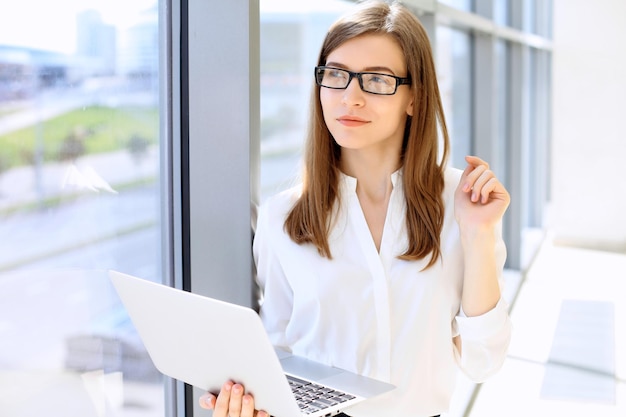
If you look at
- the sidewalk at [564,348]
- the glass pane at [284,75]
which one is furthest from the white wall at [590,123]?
the glass pane at [284,75]

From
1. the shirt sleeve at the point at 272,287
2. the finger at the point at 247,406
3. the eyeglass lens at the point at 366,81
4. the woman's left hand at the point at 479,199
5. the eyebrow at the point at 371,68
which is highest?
the eyebrow at the point at 371,68

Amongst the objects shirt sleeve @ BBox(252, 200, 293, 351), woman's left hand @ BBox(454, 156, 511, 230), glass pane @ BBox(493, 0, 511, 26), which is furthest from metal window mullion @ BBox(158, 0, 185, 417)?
glass pane @ BBox(493, 0, 511, 26)

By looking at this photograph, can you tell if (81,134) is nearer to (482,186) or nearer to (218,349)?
(218,349)

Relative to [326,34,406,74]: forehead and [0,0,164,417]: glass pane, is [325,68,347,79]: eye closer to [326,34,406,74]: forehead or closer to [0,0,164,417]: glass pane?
[326,34,406,74]: forehead

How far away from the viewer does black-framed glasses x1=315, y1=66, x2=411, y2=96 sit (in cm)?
138

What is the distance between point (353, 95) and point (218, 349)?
55 cm

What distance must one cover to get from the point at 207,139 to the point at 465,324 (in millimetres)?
626

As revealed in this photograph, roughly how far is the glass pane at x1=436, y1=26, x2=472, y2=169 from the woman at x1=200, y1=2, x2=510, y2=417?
2.19 metres

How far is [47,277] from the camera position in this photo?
1.23 meters

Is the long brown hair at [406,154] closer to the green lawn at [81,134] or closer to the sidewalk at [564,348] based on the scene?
the green lawn at [81,134]

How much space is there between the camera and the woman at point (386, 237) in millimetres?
1395

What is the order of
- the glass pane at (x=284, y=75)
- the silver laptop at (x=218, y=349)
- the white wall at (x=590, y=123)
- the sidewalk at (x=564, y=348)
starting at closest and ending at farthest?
the silver laptop at (x=218, y=349) < the glass pane at (x=284, y=75) < the sidewalk at (x=564, y=348) < the white wall at (x=590, y=123)

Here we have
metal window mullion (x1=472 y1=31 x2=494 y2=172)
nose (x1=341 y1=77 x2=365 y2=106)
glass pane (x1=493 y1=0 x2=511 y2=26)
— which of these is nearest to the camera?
nose (x1=341 y1=77 x2=365 y2=106)

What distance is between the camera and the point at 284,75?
2084mm
